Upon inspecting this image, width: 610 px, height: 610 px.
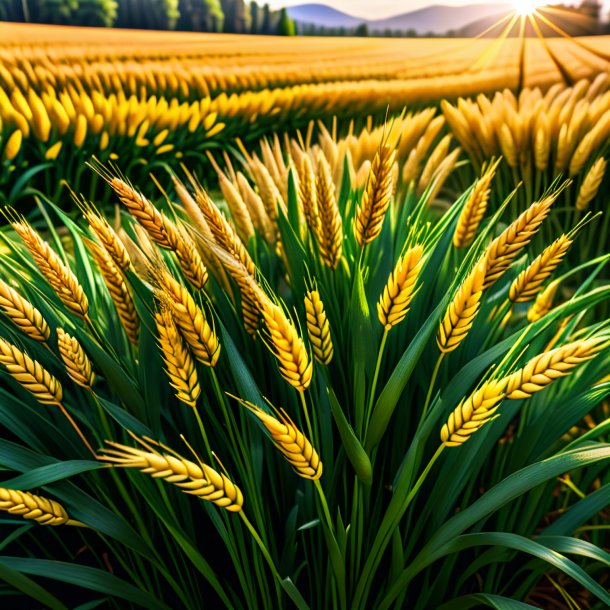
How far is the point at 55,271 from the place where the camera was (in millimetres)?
492

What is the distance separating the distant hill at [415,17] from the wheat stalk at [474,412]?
153 cm

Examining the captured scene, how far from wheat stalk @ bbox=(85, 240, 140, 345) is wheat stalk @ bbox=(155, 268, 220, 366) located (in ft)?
0.36

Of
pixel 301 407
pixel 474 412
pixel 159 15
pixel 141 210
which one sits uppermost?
pixel 159 15

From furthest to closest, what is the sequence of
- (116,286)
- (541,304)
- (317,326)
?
(541,304)
(116,286)
(317,326)

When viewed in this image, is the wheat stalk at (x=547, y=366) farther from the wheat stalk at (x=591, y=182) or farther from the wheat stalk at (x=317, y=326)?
the wheat stalk at (x=591, y=182)

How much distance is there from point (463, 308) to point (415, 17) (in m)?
1.50

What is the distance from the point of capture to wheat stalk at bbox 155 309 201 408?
1.36ft

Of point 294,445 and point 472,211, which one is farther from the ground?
point 472,211

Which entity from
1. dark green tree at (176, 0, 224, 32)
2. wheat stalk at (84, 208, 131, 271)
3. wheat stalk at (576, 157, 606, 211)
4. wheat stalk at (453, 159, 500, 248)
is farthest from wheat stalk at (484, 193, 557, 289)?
dark green tree at (176, 0, 224, 32)

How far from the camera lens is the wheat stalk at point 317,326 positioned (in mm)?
429

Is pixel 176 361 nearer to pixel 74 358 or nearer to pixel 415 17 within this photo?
pixel 74 358

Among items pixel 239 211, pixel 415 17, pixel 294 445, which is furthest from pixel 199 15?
pixel 294 445

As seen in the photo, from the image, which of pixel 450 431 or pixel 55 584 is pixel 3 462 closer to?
pixel 55 584

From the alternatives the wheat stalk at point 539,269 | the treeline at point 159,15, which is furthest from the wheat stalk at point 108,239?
the treeline at point 159,15
